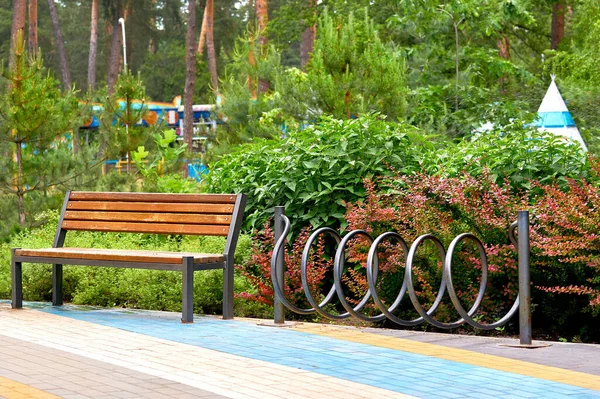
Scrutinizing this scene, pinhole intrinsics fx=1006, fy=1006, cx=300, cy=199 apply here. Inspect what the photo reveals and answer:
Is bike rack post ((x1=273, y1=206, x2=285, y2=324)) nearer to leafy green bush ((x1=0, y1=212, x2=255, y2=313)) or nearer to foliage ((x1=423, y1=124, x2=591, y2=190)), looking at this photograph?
leafy green bush ((x1=0, y1=212, x2=255, y2=313))

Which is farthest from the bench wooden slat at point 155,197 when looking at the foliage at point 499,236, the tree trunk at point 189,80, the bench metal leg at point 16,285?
the tree trunk at point 189,80

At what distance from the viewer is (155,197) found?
9.84 meters

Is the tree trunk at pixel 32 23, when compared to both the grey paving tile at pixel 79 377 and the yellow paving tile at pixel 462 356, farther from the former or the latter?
the grey paving tile at pixel 79 377

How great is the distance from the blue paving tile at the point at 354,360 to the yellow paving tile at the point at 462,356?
12 cm

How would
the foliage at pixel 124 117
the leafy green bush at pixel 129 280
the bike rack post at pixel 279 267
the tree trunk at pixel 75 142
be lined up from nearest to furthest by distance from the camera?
the bike rack post at pixel 279 267 → the leafy green bush at pixel 129 280 → the tree trunk at pixel 75 142 → the foliage at pixel 124 117

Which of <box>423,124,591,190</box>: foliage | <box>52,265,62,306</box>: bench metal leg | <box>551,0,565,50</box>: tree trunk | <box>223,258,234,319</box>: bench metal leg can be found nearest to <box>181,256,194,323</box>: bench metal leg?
<box>223,258,234,319</box>: bench metal leg

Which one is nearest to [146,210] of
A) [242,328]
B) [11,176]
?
[242,328]

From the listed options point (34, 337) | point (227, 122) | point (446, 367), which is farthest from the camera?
point (227, 122)

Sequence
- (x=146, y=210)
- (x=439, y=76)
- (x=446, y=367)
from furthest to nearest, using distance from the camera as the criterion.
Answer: (x=439, y=76) < (x=146, y=210) < (x=446, y=367)

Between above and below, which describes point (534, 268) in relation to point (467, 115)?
below

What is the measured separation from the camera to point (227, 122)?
2350cm

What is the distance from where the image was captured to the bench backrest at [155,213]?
9.11m

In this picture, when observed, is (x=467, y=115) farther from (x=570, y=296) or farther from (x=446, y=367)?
(x=446, y=367)

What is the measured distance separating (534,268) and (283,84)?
9059 millimetres
